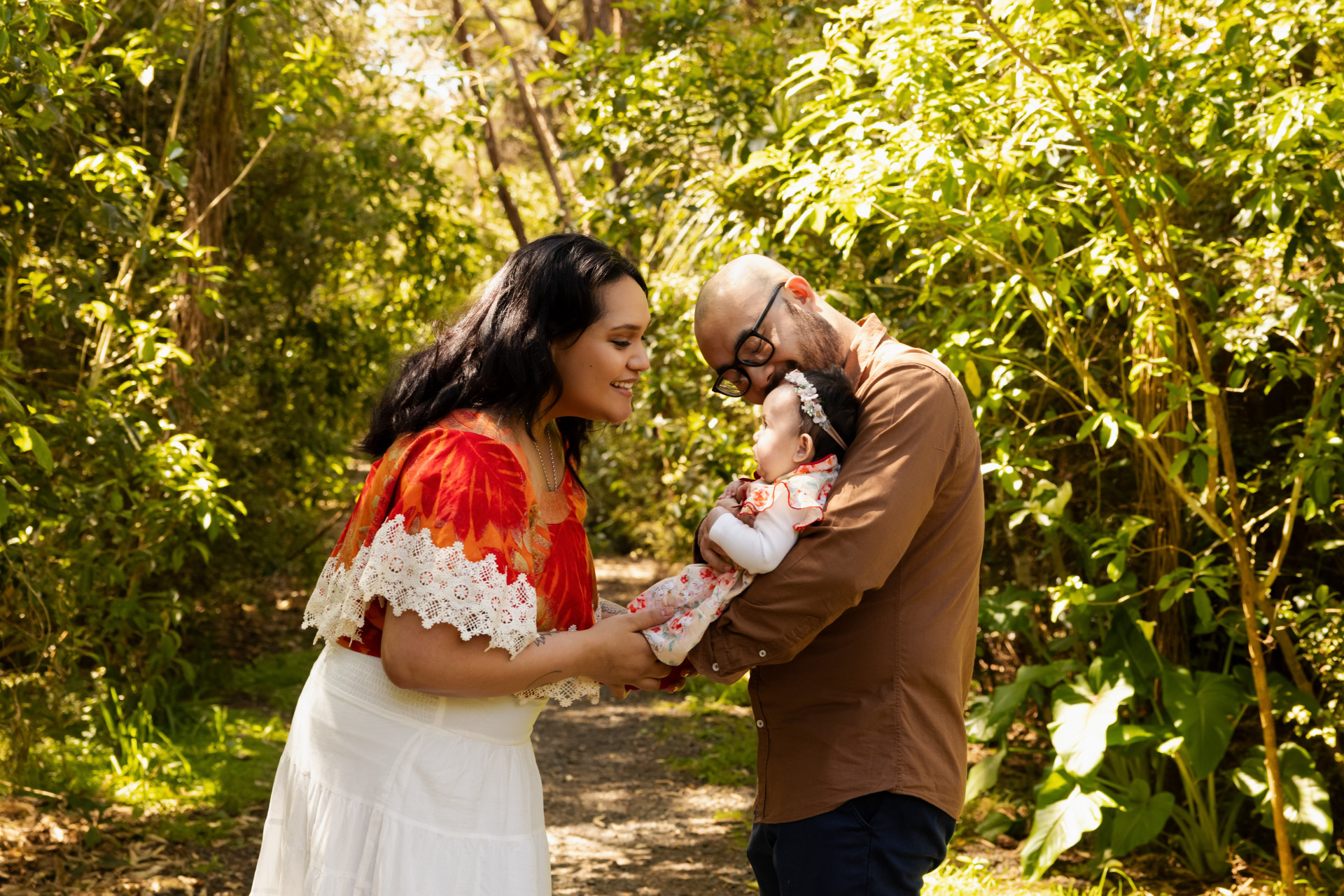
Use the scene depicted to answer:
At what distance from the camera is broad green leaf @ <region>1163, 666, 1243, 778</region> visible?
3.57 m

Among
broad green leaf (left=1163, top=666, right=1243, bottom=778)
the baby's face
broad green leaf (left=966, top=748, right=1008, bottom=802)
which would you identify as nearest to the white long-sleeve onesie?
the baby's face

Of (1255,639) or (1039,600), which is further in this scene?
(1039,600)

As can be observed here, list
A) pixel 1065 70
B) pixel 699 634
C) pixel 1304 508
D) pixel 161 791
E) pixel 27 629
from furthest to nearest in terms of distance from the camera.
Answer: pixel 161 791 → pixel 27 629 → pixel 1304 508 → pixel 1065 70 → pixel 699 634

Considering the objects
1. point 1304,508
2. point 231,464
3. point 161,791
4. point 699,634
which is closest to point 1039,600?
point 1304,508

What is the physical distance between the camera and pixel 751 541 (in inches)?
74.7

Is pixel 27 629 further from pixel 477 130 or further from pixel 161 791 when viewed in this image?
pixel 477 130

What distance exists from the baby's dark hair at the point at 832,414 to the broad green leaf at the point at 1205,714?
89.6 inches

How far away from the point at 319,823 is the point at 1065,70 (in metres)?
2.56

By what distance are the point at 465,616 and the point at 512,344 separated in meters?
0.50

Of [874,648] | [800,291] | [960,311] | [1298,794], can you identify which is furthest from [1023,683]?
[800,291]

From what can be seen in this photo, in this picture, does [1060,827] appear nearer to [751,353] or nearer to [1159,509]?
[1159,509]

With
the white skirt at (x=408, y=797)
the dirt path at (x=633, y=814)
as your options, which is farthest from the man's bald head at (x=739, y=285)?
the dirt path at (x=633, y=814)

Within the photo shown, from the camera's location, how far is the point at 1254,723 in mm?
4098

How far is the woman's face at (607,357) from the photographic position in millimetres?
2004
